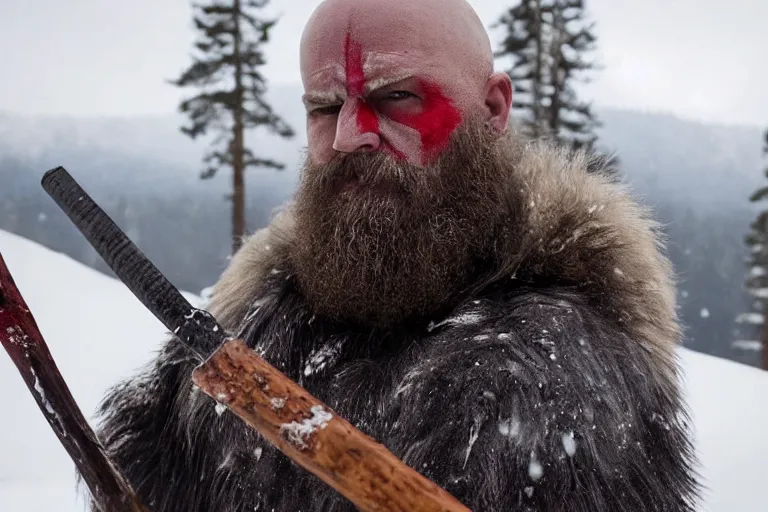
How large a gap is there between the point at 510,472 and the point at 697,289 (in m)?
7.68

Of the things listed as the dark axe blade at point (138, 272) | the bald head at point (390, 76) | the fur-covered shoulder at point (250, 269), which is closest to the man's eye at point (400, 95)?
the bald head at point (390, 76)

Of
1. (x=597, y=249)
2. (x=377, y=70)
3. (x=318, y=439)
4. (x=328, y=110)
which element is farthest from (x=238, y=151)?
(x=318, y=439)

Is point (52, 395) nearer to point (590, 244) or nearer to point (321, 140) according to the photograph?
point (321, 140)

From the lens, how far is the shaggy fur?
93 cm

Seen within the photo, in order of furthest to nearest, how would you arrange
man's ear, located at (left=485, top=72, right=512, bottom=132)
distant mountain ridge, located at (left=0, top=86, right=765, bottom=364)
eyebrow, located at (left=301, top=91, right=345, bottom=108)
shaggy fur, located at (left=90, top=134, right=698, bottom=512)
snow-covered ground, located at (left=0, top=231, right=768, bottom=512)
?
distant mountain ridge, located at (left=0, top=86, right=765, bottom=364)
snow-covered ground, located at (left=0, top=231, right=768, bottom=512)
man's ear, located at (left=485, top=72, right=512, bottom=132)
eyebrow, located at (left=301, top=91, right=345, bottom=108)
shaggy fur, located at (left=90, top=134, right=698, bottom=512)

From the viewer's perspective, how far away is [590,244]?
1.16m

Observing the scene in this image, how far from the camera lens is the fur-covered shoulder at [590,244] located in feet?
3.76

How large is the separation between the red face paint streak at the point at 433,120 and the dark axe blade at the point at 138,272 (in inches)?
22.1

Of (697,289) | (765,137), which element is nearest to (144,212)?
(697,289)

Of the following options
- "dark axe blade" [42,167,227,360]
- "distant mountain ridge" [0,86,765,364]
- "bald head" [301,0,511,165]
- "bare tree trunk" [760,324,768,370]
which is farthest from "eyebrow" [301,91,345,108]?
"bare tree trunk" [760,324,768,370]

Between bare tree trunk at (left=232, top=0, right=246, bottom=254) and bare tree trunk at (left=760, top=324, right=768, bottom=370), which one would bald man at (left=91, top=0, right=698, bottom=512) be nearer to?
bare tree trunk at (left=232, top=0, right=246, bottom=254)

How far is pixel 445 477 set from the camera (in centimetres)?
94

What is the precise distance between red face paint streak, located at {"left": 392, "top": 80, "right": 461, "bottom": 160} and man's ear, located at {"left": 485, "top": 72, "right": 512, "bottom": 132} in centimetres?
16

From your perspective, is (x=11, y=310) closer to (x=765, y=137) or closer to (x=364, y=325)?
(x=364, y=325)
